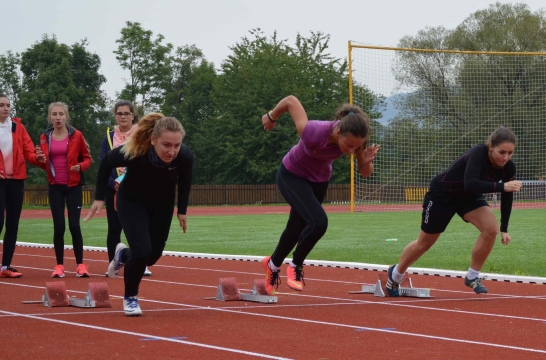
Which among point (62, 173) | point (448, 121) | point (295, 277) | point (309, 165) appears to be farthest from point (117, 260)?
point (448, 121)

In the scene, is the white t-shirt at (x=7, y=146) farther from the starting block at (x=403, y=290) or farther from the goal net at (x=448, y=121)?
the goal net at (x=448, y=121)

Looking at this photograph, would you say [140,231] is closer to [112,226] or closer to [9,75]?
[112,226]

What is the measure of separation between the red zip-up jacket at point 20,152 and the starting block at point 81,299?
3.15 meters

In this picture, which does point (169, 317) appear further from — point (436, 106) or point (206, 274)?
point (436, 106)

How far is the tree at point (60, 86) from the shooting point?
186ft

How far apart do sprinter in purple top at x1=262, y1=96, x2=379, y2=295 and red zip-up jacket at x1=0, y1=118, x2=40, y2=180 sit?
12.2ft

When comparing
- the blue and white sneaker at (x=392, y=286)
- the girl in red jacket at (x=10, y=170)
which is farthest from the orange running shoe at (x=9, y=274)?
the blue and white sneaker at (x=392, y=286)

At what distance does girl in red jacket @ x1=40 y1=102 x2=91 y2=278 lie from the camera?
1055 centimetres

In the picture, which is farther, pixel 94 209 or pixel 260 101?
pixel 260 101

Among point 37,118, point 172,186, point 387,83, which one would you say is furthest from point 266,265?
point 37,118

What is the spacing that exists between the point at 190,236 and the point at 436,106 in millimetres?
16730

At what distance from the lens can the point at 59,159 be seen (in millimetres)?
10578

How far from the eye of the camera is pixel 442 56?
33.8 meters

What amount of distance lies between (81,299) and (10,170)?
342 cm
